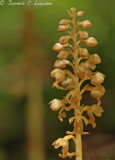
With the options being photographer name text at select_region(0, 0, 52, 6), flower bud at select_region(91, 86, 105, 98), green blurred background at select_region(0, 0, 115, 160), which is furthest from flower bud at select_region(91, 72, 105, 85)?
photographer name text at select_region(0, 0, 52, 6)

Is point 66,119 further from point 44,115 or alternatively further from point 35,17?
point 35,17

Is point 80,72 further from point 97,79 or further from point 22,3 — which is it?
point 22,3

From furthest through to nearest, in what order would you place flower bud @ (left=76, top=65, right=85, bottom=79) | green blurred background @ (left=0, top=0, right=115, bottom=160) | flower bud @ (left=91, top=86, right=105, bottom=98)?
1. green blurred background @ (left=0, top=0, right=115, bottom=160)
2. flower bud @ (left=91, top=86, right=105, bottom=98)
3. flower bud @ (left=76, top=65, right=85, bottom=79)

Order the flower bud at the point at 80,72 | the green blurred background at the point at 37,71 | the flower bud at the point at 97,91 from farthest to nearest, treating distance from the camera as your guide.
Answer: the green blurred background at the point at 37,71 < the flower bud at the point at 97,91 < the flower bud at the point at 80,72

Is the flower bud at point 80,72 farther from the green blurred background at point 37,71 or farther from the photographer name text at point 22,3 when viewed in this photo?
the photographer name text at point 22,3

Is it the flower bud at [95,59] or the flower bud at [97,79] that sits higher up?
the flower bud at [95,59]

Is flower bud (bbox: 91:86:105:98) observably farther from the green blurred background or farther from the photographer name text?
the photographer name text

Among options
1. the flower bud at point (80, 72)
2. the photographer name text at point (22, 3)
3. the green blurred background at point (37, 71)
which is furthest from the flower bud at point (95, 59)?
the photographer name text at point (22, 3)

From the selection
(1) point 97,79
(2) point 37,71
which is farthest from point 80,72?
(2) point 37,71

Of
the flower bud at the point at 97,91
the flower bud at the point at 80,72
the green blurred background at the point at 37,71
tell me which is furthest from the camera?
the green blurred background at the point at 37,71
